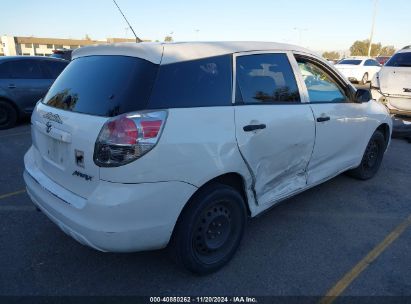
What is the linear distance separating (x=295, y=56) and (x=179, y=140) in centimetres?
176

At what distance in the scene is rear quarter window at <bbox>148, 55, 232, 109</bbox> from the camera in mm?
2443

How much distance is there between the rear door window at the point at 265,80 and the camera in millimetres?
2934

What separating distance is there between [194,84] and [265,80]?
0.83 m

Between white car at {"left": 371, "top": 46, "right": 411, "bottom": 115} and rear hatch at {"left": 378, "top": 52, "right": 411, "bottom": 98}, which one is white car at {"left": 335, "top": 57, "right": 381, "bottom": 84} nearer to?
rear hatch at {"left": 378, "top": 52, "right": 411, "bottom": 98}

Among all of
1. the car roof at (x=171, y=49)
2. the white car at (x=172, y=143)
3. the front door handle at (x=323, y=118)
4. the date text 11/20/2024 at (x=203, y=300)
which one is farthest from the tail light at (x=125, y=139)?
the front door handle at (x=323, y=118)

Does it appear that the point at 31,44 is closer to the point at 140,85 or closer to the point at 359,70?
the point at 359,70

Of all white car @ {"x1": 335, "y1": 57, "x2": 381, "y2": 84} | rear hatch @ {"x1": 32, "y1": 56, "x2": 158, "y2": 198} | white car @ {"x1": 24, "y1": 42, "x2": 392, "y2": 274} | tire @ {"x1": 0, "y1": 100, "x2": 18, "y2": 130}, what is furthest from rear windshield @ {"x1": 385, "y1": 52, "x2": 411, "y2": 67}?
white car @ {"x1": 335, "y1": 57, "x2": 381, "y2": 84}

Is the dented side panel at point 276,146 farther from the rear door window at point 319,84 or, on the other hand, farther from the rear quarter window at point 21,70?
the rear quarter window at point 21,70

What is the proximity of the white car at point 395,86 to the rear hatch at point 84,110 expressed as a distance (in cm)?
713

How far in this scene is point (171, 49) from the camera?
2.60 metres

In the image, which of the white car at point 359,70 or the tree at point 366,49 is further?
the tree at point 366,49

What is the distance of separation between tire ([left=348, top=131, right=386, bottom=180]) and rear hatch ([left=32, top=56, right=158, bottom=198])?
11.4 ft

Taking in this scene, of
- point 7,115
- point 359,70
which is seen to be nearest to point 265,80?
point 7,115

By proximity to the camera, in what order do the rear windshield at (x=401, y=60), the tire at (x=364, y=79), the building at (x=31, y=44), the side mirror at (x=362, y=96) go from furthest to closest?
1. the building at (x=31, y=44)
2. the tire at (x=364, y=79)
3. the rear windshield at (x=401, y=60)
4. the side mirror at (x=362, y=96)
